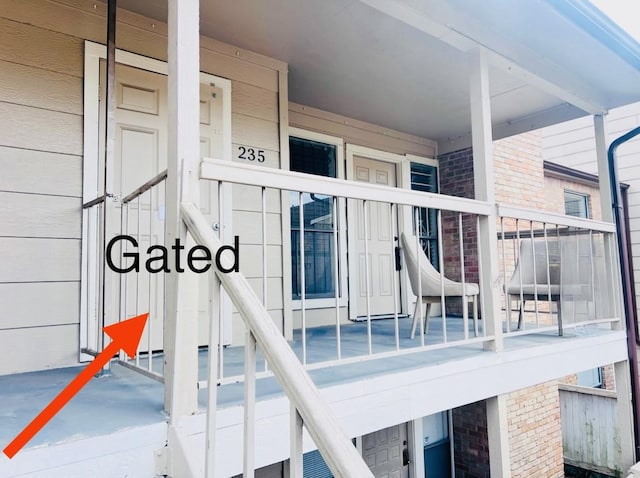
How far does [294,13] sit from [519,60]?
1757mm

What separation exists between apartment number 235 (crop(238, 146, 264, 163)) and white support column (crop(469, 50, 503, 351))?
1678mm

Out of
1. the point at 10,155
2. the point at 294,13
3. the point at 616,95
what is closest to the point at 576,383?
the point at 616,95

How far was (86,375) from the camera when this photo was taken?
2.06m

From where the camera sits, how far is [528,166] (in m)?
6.34

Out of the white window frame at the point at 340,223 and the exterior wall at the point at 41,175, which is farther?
the white window frame at the point at 340,223

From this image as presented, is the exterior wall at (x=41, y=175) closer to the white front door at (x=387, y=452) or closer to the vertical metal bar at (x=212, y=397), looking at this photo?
the vertical metal bar at (x=212, y=397)

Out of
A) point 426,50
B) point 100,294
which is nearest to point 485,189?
point 426,50

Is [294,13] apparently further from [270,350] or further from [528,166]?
[528,166]

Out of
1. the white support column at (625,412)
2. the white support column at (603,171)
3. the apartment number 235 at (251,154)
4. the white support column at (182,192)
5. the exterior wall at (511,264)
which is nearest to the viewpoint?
the white support column at (182,192)

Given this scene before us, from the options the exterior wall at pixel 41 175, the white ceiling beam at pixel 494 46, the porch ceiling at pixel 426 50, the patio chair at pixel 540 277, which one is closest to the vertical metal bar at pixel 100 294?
the exterior wall at pixel 41 175

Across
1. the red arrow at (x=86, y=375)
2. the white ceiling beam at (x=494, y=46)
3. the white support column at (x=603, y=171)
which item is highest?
the white ceiling beam at (x=494, y=46)

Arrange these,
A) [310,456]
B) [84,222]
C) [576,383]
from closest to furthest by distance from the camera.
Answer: [84,222] < [310,456] < [576,383]

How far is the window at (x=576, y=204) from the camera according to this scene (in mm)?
7594

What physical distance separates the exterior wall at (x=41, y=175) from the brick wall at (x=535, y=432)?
4871mm
